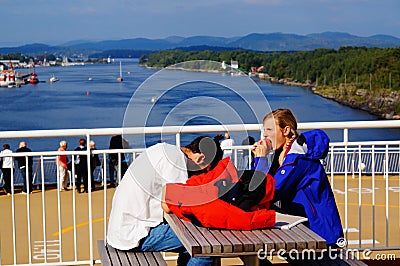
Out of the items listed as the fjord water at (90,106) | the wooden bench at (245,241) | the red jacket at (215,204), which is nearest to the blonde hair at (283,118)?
the red jacket at (215,204)

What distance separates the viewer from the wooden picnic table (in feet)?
11.4

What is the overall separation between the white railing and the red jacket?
0.28m

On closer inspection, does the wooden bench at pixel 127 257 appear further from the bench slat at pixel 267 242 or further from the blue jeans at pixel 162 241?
the bench slat at pixel 267 242

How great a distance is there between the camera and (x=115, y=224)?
13.8 feet

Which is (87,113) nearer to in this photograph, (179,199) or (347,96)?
(347,96)

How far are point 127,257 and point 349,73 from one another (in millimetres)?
134054

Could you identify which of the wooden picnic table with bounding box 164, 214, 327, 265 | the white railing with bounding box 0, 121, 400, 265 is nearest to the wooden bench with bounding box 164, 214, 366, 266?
the wooden picnic table with bounding box 164, 214, 327, 265

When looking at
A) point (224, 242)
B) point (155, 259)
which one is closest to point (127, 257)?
point (155, 259)

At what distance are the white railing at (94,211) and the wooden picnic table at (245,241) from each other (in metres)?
0.57

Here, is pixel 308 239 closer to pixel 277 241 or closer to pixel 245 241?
pixel 277 241

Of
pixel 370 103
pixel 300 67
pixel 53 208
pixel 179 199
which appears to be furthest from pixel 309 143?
pixel 300 67

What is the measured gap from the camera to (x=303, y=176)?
13.9ft

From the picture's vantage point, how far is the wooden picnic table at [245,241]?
349 centimetres

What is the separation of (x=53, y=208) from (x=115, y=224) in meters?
8.05
